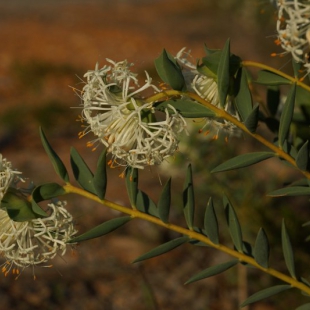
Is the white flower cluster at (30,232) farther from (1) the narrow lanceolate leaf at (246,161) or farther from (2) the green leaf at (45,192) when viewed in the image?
(1) the narrow lanceolate leaf at (246,161)

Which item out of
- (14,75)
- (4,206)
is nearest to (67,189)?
(4,206)

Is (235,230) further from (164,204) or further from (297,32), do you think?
(297,32)

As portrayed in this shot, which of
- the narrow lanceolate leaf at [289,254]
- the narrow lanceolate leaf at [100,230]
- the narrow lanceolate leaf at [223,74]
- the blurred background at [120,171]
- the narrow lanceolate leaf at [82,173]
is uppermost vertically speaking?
the narrow lanceolate leaf at [223,74]

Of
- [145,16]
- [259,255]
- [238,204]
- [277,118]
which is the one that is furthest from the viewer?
[145,16]

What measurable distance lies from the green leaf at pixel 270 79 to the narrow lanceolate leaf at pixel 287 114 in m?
0.06

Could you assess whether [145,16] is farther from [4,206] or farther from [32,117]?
[4,206]

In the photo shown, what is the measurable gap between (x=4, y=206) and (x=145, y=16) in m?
12.8

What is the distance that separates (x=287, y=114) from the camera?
1238 millimetres

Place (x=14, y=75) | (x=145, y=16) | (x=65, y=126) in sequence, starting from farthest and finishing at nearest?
(x=145, y=16), (x=14, y=75), (x=65, y=126)

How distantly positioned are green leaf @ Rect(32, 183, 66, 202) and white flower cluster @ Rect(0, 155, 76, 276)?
0.16 ft

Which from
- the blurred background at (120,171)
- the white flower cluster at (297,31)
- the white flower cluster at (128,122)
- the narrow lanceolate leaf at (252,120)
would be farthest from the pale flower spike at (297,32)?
the blurred background at (120,171)

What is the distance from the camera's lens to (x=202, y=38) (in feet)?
35.8

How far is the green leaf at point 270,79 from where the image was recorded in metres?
1.29

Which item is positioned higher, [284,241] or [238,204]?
[284,241]
